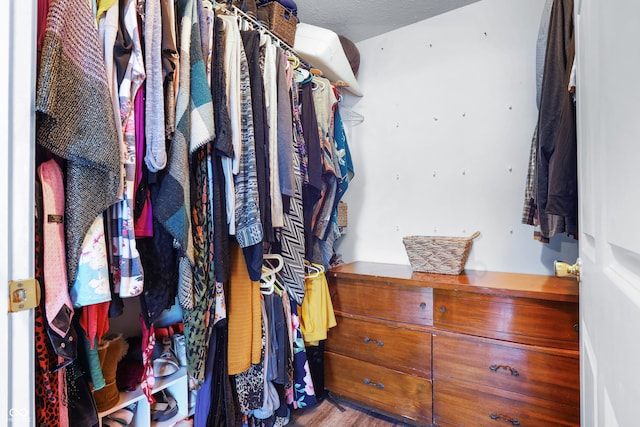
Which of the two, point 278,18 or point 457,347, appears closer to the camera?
point 457,347

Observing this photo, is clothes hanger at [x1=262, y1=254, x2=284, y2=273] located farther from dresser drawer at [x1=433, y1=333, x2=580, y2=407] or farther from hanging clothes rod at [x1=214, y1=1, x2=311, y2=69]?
hanging clothes rod at [x1=214, y1=1, x2=311, y2=69]

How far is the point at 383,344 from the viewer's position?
64.9 inches

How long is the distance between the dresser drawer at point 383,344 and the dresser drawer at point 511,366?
7 centimetres

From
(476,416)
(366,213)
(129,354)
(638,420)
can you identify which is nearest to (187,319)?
(129,354)

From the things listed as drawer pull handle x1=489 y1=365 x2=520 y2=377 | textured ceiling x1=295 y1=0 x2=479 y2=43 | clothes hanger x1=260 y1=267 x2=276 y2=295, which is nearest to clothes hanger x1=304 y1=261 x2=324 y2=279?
clothes hanger x1=260 y1=267 x2=276 y2=295

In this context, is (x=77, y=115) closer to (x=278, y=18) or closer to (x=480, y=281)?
(x=278, y=18)

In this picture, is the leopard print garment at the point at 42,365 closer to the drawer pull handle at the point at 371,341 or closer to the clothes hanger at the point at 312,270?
the clothes hanger at the point at 312,270

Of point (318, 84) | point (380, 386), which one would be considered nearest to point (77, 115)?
point (318, 84)

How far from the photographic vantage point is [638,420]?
0.32 m

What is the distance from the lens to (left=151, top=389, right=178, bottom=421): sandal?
1241mm

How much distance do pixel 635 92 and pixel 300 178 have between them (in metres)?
1.20

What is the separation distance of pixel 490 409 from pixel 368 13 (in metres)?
2.21

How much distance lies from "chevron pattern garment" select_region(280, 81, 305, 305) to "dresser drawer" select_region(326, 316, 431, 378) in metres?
0.41

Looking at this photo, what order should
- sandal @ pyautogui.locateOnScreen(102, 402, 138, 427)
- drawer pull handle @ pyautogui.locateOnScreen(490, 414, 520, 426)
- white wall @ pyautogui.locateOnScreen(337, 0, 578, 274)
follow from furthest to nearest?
white wall @ pyautogui.locateOnScreen(337, 0, 578, 274) < drawer pull handle @ pyautogui.locateOnScreen(490, 414, 520, 426) < sandal @ pyautogui.locateOnScreen(102, 402, 138, 427)
